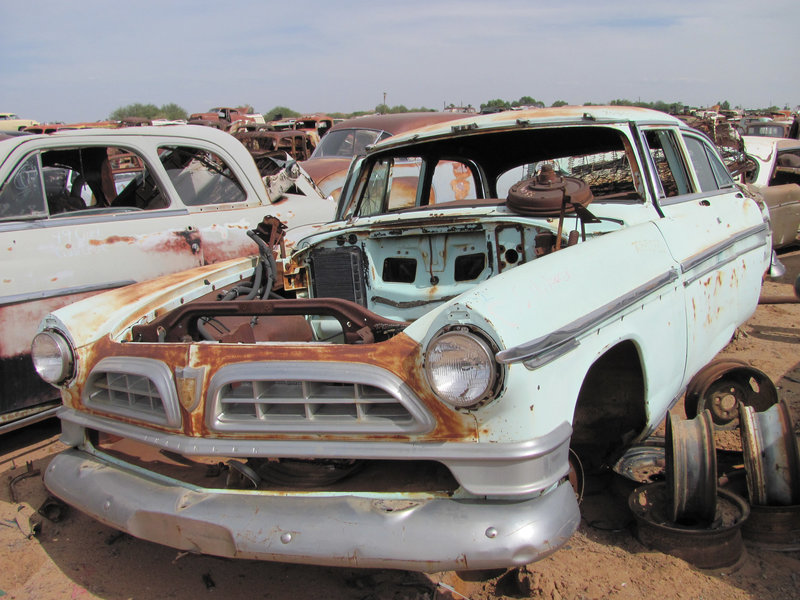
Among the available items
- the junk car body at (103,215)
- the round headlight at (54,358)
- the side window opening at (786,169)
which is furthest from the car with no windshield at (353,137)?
the round headlight at (54,358)

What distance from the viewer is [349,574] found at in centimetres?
239

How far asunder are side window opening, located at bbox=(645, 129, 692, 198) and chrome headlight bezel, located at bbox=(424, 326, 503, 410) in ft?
6.78

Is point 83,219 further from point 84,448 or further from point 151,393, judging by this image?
point 151,393

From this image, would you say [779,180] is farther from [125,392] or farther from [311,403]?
[125,392]

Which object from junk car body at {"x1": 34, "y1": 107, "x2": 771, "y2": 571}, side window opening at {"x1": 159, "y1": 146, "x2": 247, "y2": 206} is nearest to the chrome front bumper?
junk car body at {"x1": 34, "y1": 107, "x2": 771, "y2": 571}

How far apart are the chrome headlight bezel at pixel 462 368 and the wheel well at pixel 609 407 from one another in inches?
32.2

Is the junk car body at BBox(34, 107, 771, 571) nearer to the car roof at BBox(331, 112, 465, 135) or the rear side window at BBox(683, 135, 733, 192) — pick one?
the rear side window at BBox(683, 135, 733, 192)

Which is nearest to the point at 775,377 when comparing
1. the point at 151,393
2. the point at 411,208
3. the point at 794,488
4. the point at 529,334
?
the point at 794,488

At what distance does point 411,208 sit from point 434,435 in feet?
6.18

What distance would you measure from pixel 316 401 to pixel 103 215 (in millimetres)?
2925

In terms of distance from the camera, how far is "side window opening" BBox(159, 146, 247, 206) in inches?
183

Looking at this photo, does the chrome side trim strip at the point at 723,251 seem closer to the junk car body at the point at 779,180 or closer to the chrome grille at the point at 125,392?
the junk car body at the point at 779,180

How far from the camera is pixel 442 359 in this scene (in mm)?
1848

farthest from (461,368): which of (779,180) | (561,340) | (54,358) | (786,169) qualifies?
(779,180)
